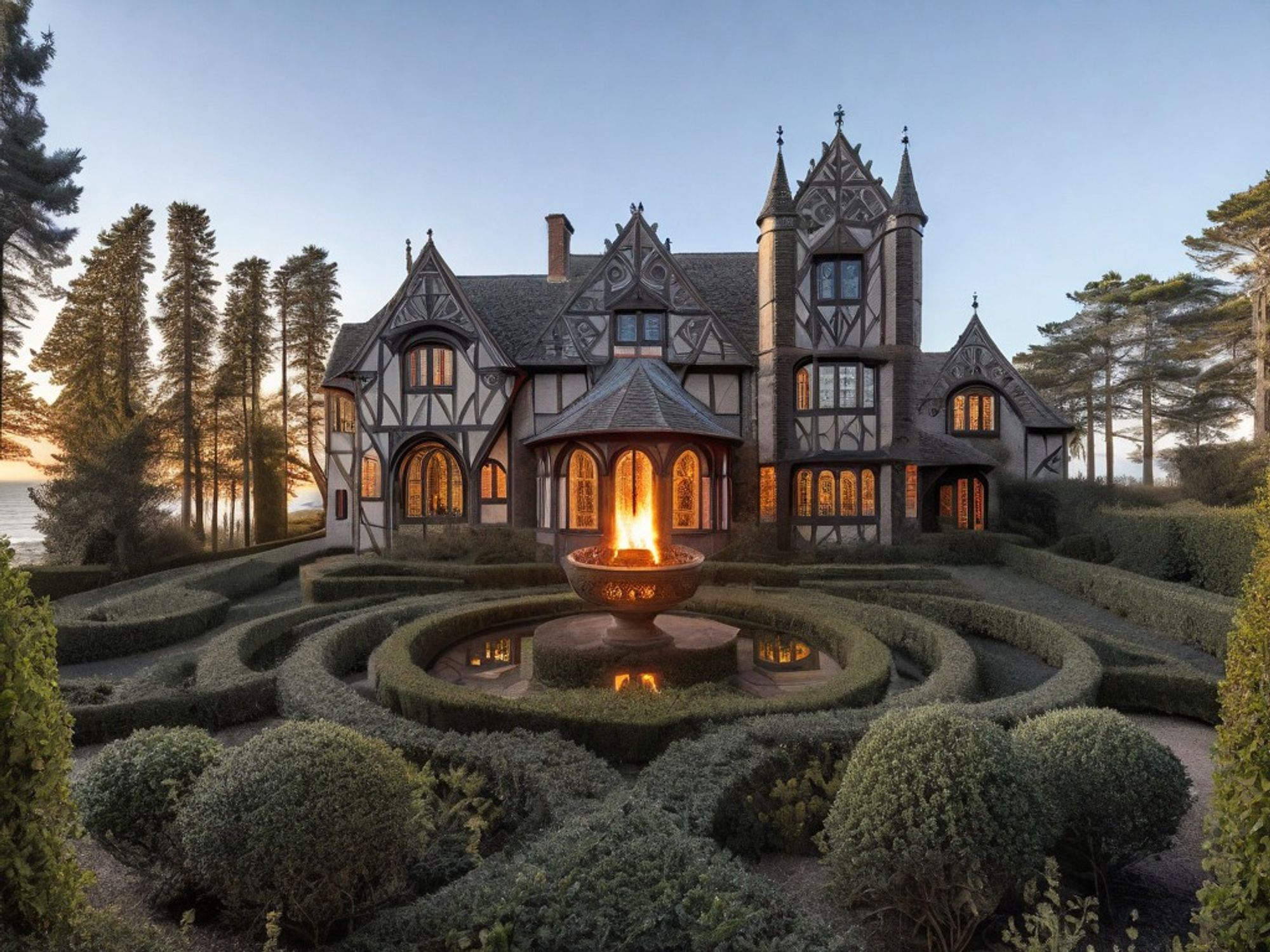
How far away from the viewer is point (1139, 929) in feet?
13.7

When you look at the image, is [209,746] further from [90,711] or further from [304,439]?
[304,439]

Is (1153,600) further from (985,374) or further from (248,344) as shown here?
(248,344)

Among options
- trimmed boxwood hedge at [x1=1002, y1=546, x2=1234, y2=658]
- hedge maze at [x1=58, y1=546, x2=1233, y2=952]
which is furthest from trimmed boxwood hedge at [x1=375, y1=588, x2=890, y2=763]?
trimmed boxwood hedge at [x1=1002, y1=546, x2=1234, y2=658]

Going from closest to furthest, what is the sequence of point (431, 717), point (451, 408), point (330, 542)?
point (431, 717) → point (451, 408) → point (330, 542)

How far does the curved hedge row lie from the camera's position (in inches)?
189

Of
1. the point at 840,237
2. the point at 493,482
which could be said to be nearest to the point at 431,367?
the point at 493,482

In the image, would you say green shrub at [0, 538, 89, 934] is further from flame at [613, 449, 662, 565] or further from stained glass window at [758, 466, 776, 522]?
stained glass window at [758, 466, 776, 522]

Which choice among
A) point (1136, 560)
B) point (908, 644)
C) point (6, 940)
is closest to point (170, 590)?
point (6, 940)

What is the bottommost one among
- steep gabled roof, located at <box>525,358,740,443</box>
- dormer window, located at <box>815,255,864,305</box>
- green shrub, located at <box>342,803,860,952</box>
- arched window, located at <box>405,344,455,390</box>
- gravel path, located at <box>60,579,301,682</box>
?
gravel path, located at <box>60,579,301,682</box>

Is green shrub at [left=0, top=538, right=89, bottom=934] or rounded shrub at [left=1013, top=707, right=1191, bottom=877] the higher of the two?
green shrub at [left=0, top=538, right=89, bottom=934]

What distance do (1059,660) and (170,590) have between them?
19064 millimetres

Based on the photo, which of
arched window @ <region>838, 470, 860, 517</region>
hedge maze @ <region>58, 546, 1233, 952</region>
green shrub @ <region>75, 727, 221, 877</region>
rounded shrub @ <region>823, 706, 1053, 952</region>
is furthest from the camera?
arched window @ <region>838, 470, 860, 517</region>

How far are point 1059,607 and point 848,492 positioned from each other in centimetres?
768

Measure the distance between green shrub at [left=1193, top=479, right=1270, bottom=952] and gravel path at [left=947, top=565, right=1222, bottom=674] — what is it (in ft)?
26.8
